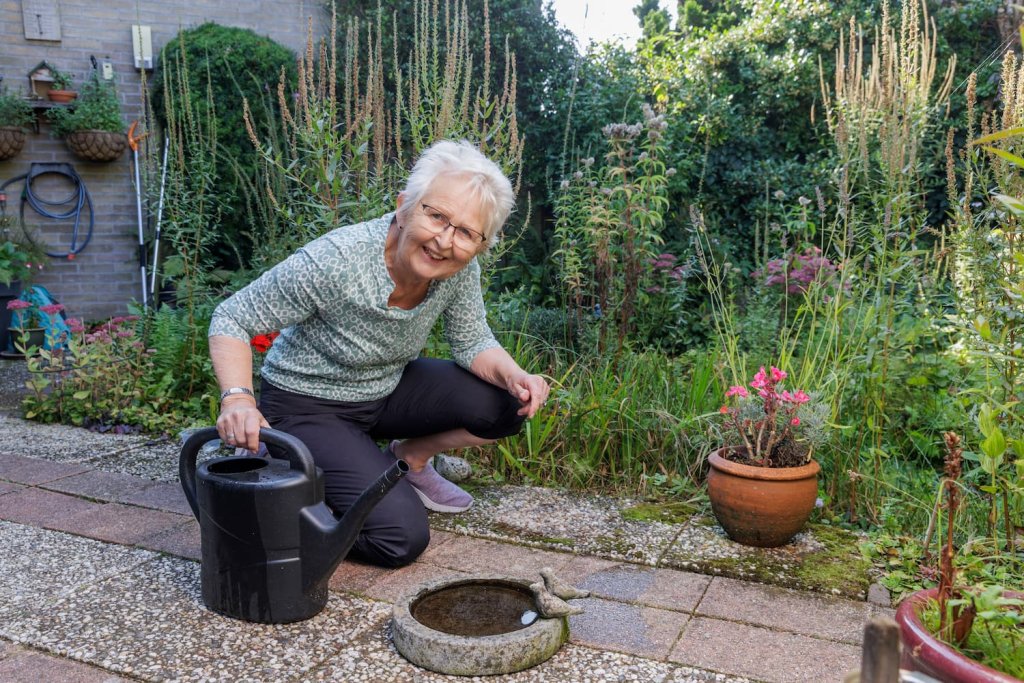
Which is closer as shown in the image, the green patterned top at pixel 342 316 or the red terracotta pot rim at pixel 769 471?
the green patterned top at pixel 342 316

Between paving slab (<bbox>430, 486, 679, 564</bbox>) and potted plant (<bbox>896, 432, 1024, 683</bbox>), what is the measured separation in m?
1.06

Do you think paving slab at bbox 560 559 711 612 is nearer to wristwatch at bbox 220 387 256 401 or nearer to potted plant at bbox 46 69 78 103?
wristwatch at bbox 220 387 256 401

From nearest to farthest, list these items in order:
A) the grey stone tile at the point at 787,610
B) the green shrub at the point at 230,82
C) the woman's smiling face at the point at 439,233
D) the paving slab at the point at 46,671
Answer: the paving slab at the point at 46,671 < the grey stone tile at the point at 787,610 < the woman's smiling face at the point at 439,233 < the green shrub at the point at 230,82

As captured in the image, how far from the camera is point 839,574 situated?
229 cm

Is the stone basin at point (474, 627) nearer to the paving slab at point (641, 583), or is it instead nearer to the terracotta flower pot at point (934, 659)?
the paving slab at point (641, 583)

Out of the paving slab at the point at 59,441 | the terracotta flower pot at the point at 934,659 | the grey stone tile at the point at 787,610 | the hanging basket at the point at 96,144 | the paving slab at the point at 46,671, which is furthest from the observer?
the hanging basket at the point at 96,144

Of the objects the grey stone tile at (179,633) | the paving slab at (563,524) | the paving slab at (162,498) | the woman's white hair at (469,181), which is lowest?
the paving slab at (563,524)

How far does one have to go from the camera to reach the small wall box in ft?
21.7

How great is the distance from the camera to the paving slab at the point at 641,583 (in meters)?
2.15

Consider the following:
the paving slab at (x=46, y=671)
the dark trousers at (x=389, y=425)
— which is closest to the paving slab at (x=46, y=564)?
the paving slab at (x=46, y=671)

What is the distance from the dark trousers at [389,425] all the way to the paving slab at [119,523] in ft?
1.74

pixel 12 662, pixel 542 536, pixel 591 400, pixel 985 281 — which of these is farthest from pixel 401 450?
pixel 985 281

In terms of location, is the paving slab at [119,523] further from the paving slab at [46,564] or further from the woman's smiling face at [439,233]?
the woman's smiling face at [439,233]

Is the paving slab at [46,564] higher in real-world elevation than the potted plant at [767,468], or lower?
lower
